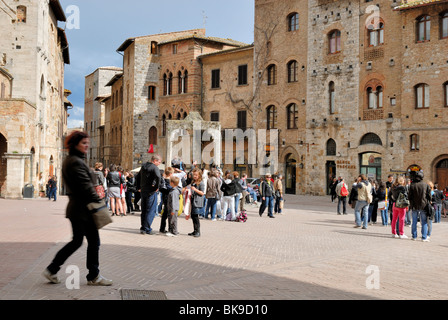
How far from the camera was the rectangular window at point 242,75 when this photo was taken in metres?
40.5

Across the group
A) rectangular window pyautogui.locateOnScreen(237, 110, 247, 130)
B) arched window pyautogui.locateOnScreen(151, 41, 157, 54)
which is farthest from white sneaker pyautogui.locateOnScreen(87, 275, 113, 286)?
arched window pyautogui.locateOnScreen(151, 41, 157, 54)

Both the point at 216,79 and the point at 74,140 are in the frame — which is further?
the point at 216,79

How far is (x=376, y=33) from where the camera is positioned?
31953 millimetres

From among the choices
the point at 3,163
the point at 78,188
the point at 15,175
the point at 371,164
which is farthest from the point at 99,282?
the point at 371,164

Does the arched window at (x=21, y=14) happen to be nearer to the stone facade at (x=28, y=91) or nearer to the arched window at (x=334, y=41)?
the stone facade at (x=28, y=91)

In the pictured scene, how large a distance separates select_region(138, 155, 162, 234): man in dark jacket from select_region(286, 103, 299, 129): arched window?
2626 centimetres

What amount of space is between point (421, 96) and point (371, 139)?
4253 millimetres

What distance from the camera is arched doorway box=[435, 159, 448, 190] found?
28.0 m

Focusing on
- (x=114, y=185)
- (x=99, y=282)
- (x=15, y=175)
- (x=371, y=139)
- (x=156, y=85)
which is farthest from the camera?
(x=156, y=85)

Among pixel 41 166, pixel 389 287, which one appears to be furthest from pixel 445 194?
pixel 41 166

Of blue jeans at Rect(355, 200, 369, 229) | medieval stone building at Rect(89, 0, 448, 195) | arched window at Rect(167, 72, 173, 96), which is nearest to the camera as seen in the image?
blue jeans at Rect(355, 200, 369, 229)

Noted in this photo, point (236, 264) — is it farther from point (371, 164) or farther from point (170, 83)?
point (170, 83)

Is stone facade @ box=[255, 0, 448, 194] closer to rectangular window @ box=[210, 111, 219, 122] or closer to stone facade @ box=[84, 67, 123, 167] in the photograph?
rectangular window @ box=[210, 111, 219, 122]

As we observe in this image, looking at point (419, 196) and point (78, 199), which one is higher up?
point (78, 199)
